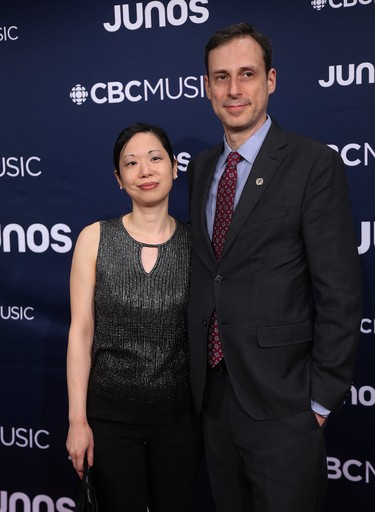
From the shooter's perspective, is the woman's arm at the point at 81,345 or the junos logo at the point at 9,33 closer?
the woman's arm at the point at 81,345

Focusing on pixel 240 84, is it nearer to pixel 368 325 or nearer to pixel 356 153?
pixel 356 153

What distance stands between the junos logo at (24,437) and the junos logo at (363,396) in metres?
1.45

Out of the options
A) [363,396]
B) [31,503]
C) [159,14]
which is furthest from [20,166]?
[363,396]

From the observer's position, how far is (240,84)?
1728mm

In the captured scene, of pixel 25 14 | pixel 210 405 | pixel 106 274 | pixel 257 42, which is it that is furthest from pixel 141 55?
pixel 210 405

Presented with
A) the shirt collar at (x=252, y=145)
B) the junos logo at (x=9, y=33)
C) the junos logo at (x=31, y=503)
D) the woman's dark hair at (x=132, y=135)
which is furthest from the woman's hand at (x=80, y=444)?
the junos logo at (x=9, y=33)

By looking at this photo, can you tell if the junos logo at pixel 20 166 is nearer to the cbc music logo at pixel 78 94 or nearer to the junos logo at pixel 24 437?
the cbc music logo at pixel 78 94

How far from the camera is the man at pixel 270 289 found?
163cm

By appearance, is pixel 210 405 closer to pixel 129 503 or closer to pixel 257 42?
pixel 129 503

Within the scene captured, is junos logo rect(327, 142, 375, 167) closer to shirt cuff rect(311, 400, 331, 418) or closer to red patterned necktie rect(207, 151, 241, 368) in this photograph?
red patterned necktie rect(207, 151, 241, 368)

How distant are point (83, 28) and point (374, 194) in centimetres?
142

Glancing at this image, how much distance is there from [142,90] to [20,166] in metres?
0.67

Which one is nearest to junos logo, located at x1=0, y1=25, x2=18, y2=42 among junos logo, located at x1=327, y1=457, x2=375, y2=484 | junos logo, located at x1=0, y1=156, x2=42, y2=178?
junos logo, located at x1=0, y1=156, x2=42, y2=178

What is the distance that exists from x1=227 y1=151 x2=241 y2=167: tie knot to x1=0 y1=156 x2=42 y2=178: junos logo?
116 cm
